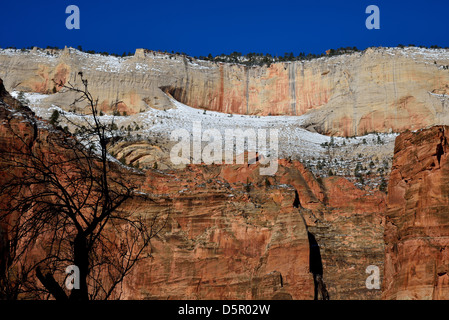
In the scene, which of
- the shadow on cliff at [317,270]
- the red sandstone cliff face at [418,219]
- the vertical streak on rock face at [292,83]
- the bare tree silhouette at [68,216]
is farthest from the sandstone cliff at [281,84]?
the bare tree silhouette at [68,216]

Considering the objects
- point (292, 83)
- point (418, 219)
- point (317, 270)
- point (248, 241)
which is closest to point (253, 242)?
point (248, 241)

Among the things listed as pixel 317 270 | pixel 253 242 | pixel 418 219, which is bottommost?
pixel 317 270

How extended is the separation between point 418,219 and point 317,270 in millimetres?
14323

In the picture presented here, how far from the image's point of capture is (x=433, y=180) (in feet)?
112

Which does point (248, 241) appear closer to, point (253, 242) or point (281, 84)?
point (253, 242)

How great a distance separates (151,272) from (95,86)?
2661 inches

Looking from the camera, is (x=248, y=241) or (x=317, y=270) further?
(x=317, y=270)

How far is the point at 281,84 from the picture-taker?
117 meters

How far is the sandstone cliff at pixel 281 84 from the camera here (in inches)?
4016

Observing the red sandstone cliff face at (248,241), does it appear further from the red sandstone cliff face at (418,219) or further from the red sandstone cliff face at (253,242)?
the red sandstone cliff face at (418,219)

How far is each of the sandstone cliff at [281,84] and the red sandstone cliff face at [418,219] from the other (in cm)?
6334

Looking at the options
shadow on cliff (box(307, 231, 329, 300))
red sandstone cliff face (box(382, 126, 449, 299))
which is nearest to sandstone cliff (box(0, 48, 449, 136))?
shadow on cliff (box(307, 231, 329, 300))
